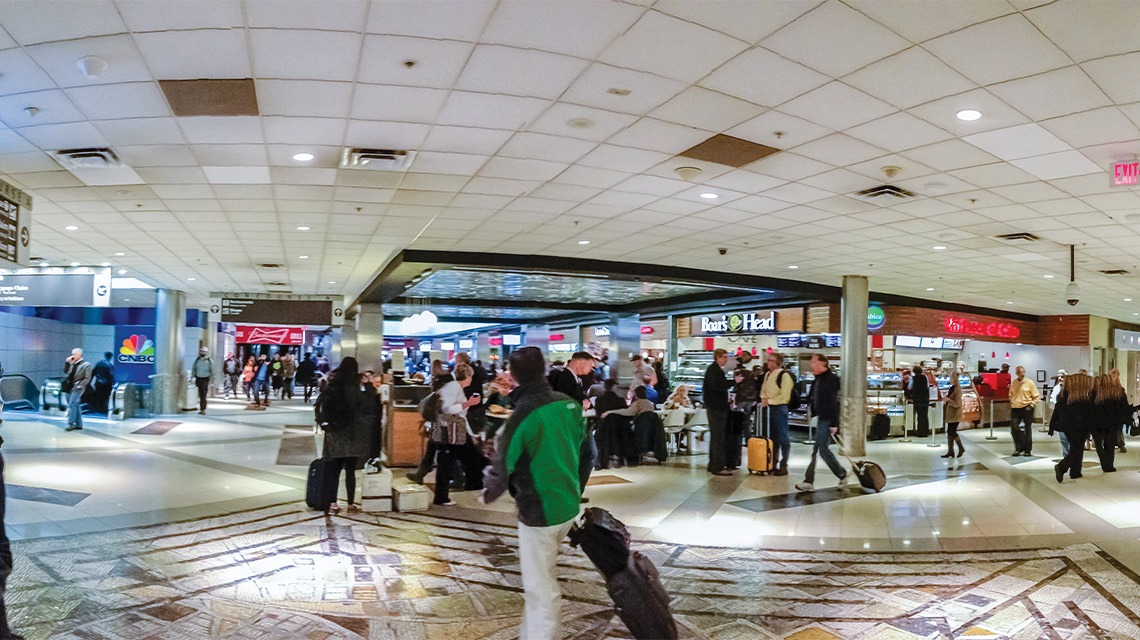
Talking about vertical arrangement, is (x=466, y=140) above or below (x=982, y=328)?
above

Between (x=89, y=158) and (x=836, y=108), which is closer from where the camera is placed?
(x=836, y=108)

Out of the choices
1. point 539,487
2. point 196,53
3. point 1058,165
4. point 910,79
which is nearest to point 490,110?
point 196,53

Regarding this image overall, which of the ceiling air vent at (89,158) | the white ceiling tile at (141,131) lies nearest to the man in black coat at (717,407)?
the white ceiling tile at (141,131)

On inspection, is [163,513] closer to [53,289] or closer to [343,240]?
[343,240]

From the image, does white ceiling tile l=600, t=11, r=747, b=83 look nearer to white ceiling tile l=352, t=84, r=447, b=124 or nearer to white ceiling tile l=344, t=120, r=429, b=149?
white ceiling tile l=352, t=84, r=447, b=124

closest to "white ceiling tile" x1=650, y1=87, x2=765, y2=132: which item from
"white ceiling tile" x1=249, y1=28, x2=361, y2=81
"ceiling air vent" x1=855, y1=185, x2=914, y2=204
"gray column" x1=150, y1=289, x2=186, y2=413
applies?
"white ceiling tile" x1=249, y1=28, x2=361, y2=81

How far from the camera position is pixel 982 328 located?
62.3 ft

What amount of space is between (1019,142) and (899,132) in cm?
91

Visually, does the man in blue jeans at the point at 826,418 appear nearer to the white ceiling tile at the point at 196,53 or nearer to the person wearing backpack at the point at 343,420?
the person wearing backpack at the point at 343,420

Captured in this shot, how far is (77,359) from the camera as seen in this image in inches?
528

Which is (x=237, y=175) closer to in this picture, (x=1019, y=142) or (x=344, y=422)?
(x=344, y=422)

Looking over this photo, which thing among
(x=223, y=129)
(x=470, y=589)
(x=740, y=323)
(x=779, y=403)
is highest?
(x=223, y=129)

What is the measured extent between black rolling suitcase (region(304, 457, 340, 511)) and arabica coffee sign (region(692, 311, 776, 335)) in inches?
501

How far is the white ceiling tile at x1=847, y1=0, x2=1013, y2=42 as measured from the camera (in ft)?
11.5
